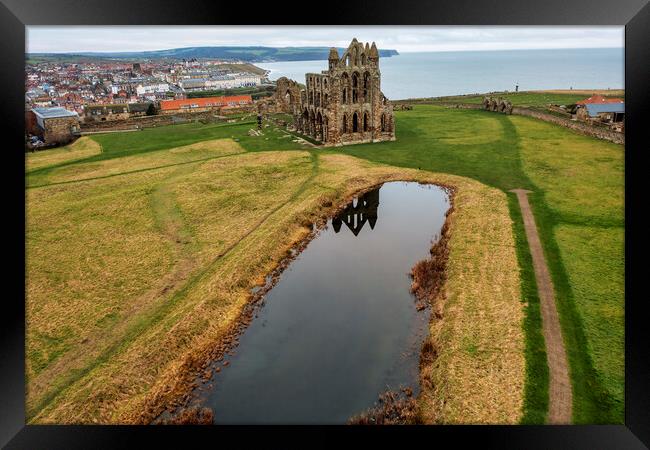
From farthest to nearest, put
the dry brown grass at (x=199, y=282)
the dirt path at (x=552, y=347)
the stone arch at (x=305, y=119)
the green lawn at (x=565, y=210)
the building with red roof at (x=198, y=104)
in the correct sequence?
the building with red roof at (x=198, y=104) → the stone arch at (x=305, y=119) → the dry brown grass at (x=199, y=282) → the green lawn at (x=565, y=210) → the dirt path at (x=552, y=347)

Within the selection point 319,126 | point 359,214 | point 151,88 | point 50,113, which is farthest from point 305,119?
point 151,88

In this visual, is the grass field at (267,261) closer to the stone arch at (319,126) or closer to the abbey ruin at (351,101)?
the abbey ruin at (351,101)

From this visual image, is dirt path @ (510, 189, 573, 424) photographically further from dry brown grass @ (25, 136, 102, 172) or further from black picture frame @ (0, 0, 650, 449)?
dry brown grass @ (25, 136, 102, 172)

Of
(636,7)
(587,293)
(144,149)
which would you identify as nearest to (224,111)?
(144,149)

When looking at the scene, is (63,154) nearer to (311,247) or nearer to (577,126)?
(311,247)

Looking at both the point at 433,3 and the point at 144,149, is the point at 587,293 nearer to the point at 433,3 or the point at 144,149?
the point at 433,3

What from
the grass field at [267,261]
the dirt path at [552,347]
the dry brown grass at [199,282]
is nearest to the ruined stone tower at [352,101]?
the grass field at [267,261]

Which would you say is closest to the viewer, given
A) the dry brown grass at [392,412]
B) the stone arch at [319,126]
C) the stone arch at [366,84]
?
the dry brown grass at [392,412]
